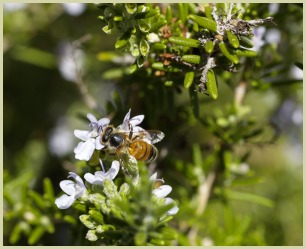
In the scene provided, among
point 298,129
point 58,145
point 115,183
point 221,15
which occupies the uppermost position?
point 221,15

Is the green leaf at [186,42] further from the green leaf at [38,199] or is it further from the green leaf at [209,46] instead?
the green leaf at [38,199]

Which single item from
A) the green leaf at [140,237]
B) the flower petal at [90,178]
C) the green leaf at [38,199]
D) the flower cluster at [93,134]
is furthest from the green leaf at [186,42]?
the green leaf at [38,199]

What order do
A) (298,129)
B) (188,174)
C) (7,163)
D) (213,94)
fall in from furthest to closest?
(7,163) → (298,129) → (188,174) → (213,94)

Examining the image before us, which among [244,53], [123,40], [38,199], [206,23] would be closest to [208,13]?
[206,23]

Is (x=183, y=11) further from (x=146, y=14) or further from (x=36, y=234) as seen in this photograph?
(x=36, y=234)

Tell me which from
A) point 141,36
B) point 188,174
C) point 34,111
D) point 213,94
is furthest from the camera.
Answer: point 34,111

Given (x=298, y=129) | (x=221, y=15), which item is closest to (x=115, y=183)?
(x=221, y=15)

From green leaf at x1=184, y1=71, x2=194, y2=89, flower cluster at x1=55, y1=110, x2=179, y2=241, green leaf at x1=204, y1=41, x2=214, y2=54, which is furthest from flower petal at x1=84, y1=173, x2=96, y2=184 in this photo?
green leaf at x1=204, y1=41, x2=214, y2=54

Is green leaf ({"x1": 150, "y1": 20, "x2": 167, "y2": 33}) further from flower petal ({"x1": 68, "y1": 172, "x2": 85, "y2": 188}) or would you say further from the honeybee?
flower petal ({"x1": 68, "y1": 172, "x2": 85, "y2": 188})

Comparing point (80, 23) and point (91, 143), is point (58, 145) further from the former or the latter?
point (91, 143)
